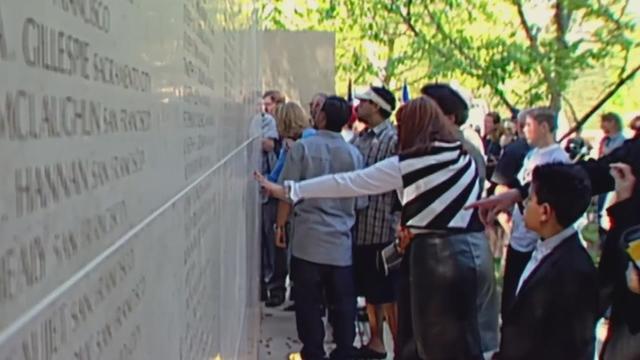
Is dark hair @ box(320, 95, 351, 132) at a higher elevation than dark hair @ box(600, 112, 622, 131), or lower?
higher

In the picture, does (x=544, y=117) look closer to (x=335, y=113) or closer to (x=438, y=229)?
(x=335, y=113)

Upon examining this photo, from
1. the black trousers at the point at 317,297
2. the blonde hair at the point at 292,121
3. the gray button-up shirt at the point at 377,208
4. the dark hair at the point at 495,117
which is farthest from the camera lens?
the dark hair at the point at 495,117

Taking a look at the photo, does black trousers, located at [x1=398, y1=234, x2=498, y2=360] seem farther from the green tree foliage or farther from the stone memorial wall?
the green tree foliage

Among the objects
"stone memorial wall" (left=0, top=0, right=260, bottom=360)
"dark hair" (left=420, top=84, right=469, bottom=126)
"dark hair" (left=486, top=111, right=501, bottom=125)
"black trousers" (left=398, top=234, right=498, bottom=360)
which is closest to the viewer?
"stone memorial wall" (left=0, top=0, right=260, bottom=360)

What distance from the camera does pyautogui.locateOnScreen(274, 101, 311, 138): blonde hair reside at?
26.1 feet

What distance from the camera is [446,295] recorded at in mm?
4918

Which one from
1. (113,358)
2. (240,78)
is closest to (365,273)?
(240,78)

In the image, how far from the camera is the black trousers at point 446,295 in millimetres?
4895

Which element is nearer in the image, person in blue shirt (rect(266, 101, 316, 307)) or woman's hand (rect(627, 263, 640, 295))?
woman's hand (rect(627, 263, 640, 295))

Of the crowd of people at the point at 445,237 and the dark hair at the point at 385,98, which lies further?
the dark hair at the point at 385,98

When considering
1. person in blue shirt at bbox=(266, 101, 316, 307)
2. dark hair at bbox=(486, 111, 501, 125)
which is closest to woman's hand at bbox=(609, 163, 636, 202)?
person in blue shirt at bbox=(266, 101, 316, 307)

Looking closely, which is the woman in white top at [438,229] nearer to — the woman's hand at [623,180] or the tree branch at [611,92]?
the woman's hand at [623,180]

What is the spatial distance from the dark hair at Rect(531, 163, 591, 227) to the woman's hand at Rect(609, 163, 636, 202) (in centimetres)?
12

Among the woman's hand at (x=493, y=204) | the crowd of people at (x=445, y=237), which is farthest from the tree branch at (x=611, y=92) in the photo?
the woman's hand at (x=493, y=204)
